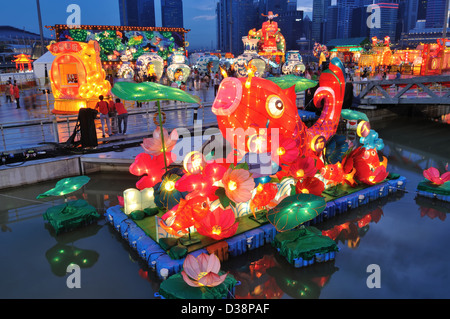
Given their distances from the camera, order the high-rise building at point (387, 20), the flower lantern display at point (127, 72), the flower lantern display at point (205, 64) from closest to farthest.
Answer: the flower lantern display at point (127, 72) → the flower lantern display at point (205, 64) → the high-rise building at point (387, 20)

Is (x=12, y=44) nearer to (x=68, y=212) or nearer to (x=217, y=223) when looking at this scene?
(x=68, y=212)

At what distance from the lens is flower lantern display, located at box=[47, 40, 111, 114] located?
13836mm

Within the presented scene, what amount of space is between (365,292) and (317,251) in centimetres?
80

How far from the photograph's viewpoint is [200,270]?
4117 millimetres

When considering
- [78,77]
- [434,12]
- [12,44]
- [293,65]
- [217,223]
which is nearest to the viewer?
[217,223]

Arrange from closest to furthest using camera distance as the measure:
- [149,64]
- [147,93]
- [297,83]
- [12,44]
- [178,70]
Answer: [147,93] < [297,83] < [178,70] < [149,64] < [12,44]

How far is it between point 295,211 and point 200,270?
1757 mm

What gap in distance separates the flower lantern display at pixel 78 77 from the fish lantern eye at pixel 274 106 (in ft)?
33.6

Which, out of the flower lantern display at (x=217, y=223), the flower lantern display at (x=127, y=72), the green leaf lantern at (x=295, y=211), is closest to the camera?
the flower lantern display at (x=217, y=223)

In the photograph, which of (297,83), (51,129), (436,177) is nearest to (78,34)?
(51,129)

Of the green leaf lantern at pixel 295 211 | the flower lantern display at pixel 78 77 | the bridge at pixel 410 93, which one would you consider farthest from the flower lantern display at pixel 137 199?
the bridge at pixel 410 93

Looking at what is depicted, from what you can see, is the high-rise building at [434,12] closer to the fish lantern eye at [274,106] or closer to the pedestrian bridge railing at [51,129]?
the pedestrian bridge railing at [51,129]

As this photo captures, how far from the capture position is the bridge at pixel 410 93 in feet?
46.2

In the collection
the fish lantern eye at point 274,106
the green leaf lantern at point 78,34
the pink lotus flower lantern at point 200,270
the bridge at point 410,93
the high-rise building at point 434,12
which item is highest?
the high-rise building at point 434,12
